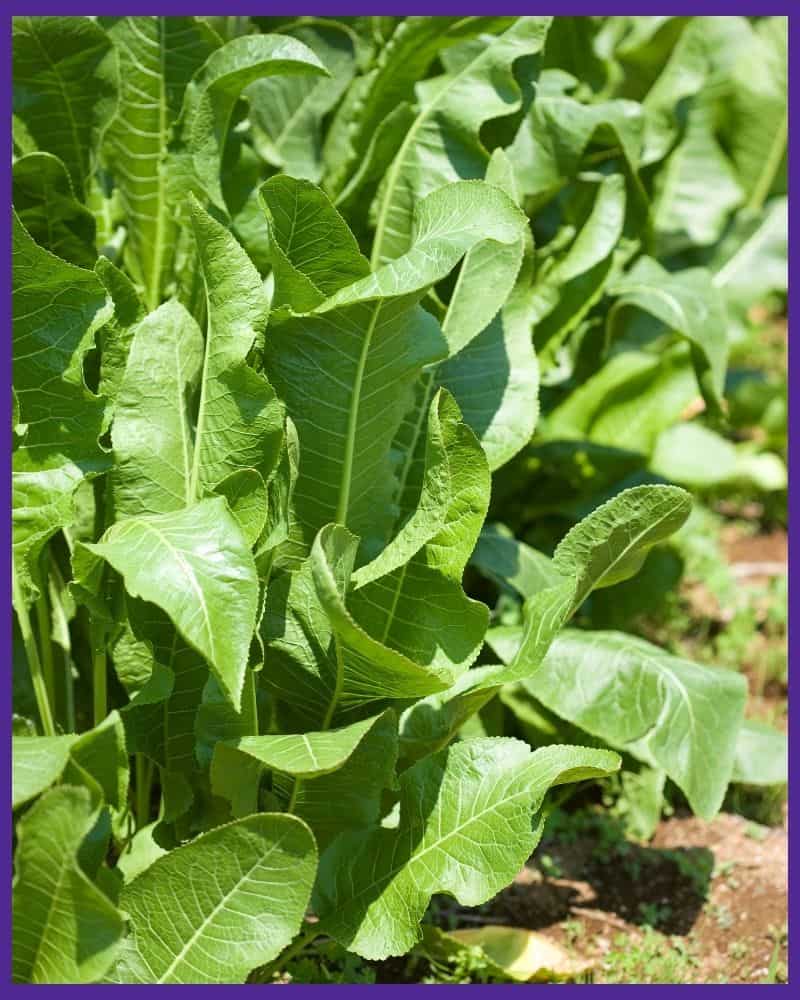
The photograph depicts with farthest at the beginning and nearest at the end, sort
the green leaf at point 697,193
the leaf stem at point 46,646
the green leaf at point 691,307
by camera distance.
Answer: the green leaf at point 697,193, the green leaf at point 691,307, the leaf stem at point 46,646

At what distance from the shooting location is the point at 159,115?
2.49 meters

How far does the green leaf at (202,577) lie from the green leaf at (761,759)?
1421 mm

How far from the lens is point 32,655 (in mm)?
2062

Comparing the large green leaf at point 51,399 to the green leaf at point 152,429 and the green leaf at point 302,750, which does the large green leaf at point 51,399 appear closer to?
the green leaf at point 152,429

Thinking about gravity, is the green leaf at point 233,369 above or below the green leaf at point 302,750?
above

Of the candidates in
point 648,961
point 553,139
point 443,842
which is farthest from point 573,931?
point 553,139

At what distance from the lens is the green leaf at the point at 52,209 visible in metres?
2.24

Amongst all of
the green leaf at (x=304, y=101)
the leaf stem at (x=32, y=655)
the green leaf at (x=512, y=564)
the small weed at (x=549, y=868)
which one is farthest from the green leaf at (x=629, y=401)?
the leaf stem at (x=32, y=655)

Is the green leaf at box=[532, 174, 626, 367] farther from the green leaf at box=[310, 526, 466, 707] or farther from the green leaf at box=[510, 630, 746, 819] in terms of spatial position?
the green leaf at box=[310, 526, 466, 707]

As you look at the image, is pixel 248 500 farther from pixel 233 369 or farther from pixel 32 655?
pixel 32 655

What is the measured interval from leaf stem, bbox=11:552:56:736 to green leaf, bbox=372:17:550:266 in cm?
89

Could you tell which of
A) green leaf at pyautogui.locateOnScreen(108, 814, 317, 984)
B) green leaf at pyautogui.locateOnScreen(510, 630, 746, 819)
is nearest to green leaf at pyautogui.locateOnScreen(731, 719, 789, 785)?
green leaf at pyautogui.locateOnScreen(510, 630, 746, 819)

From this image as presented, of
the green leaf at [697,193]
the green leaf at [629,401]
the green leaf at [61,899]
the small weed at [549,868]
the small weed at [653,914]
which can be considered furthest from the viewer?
the green leaf at [697,193]

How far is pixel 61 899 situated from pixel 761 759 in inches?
63.3
